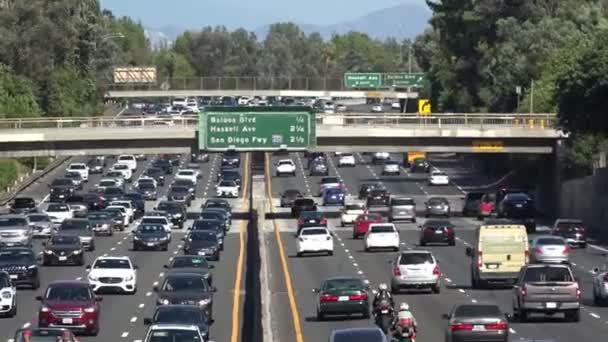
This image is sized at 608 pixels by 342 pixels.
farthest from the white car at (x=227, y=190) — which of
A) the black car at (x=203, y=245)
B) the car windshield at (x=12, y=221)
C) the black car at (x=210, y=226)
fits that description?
the black car at (x=203, y=245)

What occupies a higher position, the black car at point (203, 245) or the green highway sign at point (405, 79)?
the green highway sign at point (405, 79)

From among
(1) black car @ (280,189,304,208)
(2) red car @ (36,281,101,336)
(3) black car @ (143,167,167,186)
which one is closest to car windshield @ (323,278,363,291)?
(2) red car @ (36,281,101,336)

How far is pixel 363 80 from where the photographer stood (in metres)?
186

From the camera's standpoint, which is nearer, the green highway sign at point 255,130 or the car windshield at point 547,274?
the car windshield at point 547,274

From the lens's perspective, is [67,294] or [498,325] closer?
[498,325]

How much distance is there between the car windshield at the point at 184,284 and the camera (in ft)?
155

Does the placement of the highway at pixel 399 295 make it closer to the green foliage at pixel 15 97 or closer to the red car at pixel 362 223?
the red car at pixel 362 223

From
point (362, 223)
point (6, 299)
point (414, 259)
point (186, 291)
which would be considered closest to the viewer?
point (186, 291)

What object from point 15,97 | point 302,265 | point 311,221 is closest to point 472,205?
point 311,221

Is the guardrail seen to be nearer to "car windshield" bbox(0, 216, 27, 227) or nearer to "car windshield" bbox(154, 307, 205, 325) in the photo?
"car windshield" bbox(0, 216, 27, 227)

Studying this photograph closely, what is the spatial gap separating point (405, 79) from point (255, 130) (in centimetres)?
8341

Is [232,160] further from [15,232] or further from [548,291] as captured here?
[548,291]

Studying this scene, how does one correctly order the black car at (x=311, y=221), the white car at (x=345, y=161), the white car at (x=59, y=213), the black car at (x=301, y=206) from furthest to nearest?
the white car at (x=345, y=161) → the black car at (x=301, y=206) → the white car at (x=59, y=213) → the black car at (x=311, y=221)

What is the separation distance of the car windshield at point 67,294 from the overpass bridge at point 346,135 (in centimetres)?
5017
